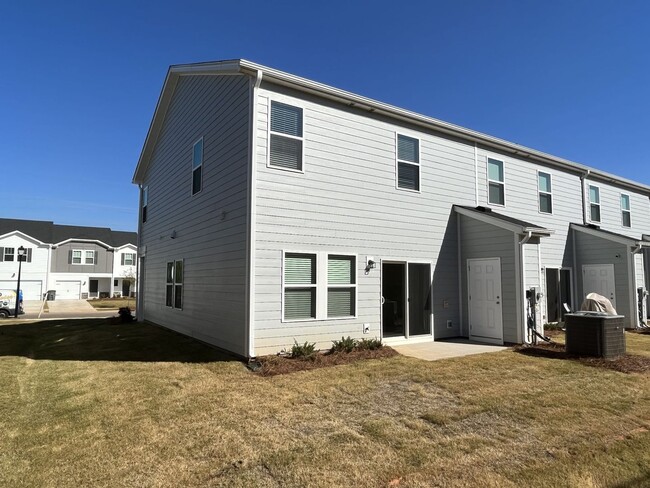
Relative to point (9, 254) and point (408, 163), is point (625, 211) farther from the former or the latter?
point (9, 254)

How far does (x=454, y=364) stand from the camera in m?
7.75

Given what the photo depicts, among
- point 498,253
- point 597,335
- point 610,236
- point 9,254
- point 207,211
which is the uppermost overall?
point 9,254

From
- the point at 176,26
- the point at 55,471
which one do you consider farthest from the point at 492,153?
the point at 55,471

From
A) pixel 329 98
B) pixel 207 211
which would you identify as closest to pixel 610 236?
pixel 329 98

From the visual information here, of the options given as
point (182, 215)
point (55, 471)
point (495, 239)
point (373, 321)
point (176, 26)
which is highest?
point (176, 26)

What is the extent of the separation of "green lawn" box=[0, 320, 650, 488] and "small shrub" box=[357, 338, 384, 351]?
2.70 feet

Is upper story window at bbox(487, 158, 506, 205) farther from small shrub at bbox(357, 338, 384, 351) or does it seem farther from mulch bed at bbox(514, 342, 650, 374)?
small shrub at bbox(357, 338, 384, 351)

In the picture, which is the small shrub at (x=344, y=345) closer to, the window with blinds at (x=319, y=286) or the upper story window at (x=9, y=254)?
the window with blinds at (x=319, y=286)

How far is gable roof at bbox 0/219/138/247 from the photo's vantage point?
4016 cm

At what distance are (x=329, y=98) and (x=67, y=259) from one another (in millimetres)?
41655

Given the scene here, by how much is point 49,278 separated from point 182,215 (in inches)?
1412

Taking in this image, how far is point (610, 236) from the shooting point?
1402cm

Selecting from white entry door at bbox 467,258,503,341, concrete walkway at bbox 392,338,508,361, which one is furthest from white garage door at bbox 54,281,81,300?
white entry door at bbox 467,258,503,341

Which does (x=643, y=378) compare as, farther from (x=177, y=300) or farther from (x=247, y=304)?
(x=177, y=300)
